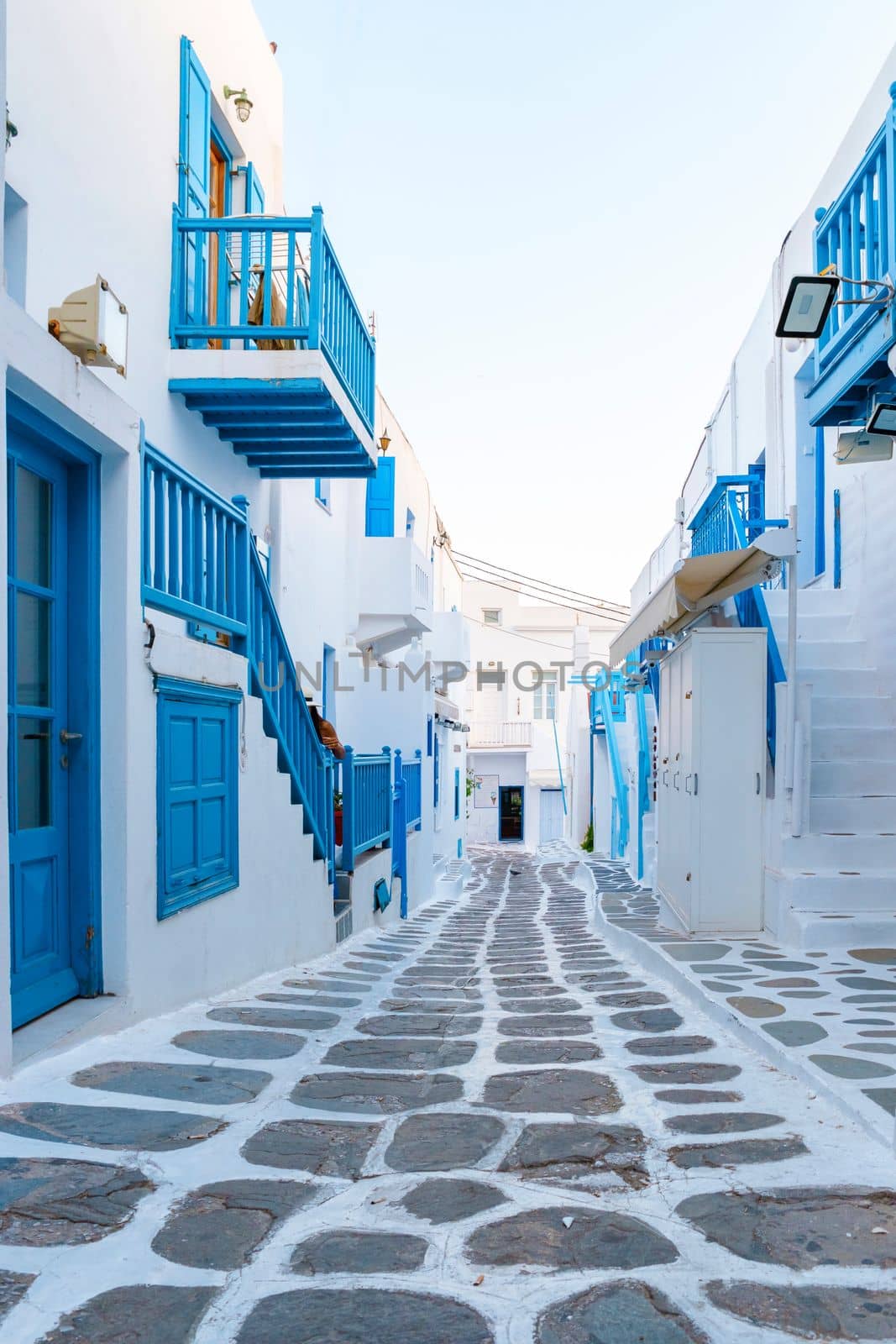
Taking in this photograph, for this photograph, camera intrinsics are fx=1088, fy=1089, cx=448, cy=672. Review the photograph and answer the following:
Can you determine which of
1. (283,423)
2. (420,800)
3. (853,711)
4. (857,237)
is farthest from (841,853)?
(420,800)

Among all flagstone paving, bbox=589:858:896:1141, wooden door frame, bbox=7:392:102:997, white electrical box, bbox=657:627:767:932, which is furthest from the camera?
white electrical box, bbox=657:627:767:932

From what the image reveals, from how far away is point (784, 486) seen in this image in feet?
37.9

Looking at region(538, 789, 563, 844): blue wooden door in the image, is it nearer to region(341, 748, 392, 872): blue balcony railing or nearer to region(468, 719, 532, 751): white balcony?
region(468, 719, 532, 751): white balcony

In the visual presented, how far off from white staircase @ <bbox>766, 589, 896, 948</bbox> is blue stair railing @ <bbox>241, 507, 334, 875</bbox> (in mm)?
3093

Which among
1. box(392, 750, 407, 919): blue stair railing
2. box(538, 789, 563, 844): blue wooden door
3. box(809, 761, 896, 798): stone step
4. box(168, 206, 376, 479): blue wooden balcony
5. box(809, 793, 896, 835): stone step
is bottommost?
box(538, 789, 563, 844): blue wooden door

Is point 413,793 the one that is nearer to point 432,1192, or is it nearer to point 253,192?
point 253,192

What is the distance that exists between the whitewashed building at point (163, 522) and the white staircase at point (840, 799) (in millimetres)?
3175

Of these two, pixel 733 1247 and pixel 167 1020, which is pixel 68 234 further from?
pixel 733 1247

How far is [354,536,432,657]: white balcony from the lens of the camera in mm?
13562

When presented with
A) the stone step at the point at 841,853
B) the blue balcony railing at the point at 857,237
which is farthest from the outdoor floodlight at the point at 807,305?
the stone step at the point at 841,853

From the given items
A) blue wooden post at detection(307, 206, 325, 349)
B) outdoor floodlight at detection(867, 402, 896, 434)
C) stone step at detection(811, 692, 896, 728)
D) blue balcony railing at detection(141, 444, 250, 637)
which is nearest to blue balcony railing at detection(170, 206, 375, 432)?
blue wooden post at detection(307, 206, 325, 349)

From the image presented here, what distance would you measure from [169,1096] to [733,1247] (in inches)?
73.3

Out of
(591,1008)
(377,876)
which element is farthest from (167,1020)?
(377,876)

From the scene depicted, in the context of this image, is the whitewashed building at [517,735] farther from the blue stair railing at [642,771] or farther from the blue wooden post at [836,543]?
the blue wooden post at [836,543]
